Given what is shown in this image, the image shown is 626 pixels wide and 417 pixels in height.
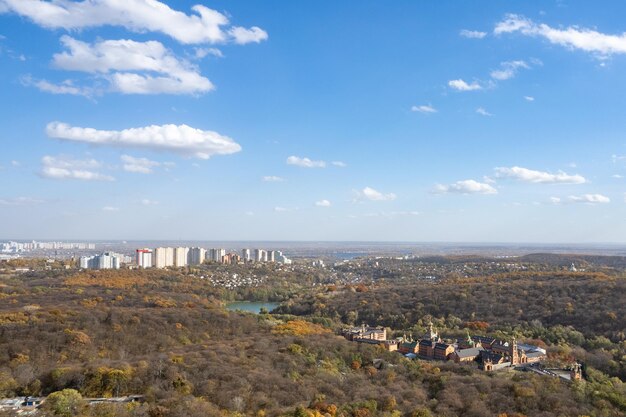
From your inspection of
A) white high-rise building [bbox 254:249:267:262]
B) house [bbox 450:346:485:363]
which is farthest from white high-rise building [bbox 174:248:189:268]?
house [bbox 450:346:485:363]

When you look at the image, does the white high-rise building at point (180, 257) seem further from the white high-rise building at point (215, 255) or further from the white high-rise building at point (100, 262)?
the white high-rise building at point (100, 262)

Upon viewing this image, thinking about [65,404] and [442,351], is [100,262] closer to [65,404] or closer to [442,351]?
[442,351]

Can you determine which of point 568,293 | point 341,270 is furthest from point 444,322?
point 341,270

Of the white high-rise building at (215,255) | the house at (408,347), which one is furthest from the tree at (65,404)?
the white high-rise building at (215,255)

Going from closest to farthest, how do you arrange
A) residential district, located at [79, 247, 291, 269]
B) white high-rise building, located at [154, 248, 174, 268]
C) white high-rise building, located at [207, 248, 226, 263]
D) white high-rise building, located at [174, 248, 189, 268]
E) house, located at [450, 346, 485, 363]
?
house, located at [450, 346, 485, 363]
residential district, located at [79, 247, 291, 269]
white high-rise building, located at [154, 248, 174, 268]
white high-rise building, located at [174, 248, 189, 268]
white high-rise building, located at [207, 248, 226, 263]

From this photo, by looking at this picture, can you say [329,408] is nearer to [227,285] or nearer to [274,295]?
[274,295]

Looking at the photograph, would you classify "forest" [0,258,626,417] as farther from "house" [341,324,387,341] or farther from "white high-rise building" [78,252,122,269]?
"white high-rise building" [78,252,122,269]
